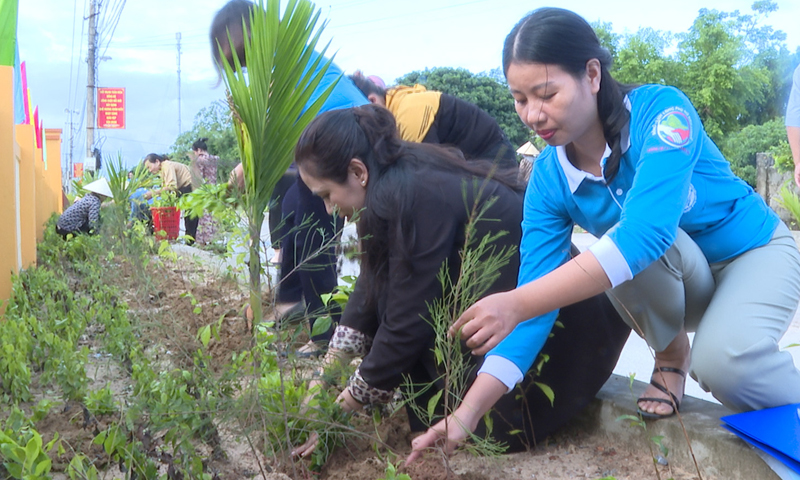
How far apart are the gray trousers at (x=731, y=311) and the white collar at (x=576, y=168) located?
0.91 feet

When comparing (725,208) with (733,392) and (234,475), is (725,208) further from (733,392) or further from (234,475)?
(234,475)

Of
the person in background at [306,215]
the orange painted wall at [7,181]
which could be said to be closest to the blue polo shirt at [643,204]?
the person in background at [306,215]

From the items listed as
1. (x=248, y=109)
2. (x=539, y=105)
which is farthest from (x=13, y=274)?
(x=539, y=105)

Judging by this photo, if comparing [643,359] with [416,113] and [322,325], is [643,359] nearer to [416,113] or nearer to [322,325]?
[416,113]

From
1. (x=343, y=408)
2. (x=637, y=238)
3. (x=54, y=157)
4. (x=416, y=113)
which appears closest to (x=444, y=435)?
(x=343, y=408)

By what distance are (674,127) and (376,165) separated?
2.91ft

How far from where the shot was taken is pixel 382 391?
2119mm

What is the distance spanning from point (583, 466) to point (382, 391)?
1.97 feet

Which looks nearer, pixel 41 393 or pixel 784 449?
pixel 784 449

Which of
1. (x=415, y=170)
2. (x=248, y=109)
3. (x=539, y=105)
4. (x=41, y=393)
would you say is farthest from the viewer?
(x=41, y=393)

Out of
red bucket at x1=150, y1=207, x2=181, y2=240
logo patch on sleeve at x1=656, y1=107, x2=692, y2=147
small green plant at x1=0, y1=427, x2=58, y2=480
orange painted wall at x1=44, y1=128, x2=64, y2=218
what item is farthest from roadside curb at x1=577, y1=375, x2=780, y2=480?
orange painted wall at x1=44, y1=128, x2=64, y2=218

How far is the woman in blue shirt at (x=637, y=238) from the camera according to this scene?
154cm

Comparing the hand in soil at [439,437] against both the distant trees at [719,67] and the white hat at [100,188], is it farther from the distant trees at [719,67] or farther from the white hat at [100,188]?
the distant trees at [719,67]

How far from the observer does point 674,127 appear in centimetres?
167
